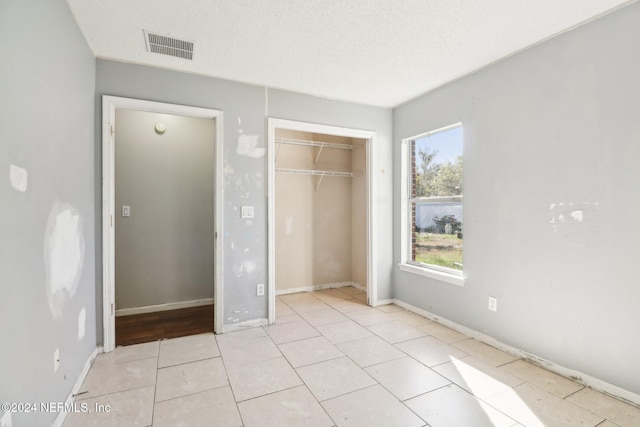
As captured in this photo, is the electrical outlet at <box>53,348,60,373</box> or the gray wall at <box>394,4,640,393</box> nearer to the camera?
the electrical outlet at <box>53,348,60,373</box>

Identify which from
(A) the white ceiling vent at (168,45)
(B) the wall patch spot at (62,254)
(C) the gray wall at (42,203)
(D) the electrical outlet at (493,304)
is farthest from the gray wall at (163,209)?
(D) the electrical outlet at (493,304)

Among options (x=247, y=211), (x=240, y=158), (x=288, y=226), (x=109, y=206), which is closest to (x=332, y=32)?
(x=240, y=158)

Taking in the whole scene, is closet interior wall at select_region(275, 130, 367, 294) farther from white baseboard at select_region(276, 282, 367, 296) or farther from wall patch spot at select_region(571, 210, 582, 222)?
wall patch spot at select_region(571, 210, 582, 222)

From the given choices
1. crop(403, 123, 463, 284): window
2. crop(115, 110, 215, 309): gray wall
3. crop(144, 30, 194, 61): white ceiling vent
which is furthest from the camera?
crop(115, 110, 215, 309): gray wall

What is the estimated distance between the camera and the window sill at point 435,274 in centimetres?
297

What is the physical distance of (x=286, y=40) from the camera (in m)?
2.30

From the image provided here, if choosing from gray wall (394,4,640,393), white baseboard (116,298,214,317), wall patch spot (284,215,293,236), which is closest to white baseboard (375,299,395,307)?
gray wall (394,4,640,393)

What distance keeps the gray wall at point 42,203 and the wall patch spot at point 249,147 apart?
1242mm

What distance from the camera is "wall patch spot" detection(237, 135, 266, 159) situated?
3.05 meters

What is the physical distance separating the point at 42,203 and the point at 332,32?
2045 mm

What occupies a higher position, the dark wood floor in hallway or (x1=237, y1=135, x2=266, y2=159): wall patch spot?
(x1=237, y1=135, x2=266, y2=159): wall patch spot

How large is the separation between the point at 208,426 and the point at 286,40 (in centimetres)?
258

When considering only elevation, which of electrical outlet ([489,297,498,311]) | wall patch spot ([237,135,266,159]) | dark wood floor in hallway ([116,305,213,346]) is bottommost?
dark wood floor in hallway ([116,305,213,346])

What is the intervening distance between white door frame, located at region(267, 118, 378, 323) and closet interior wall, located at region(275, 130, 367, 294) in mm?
640
